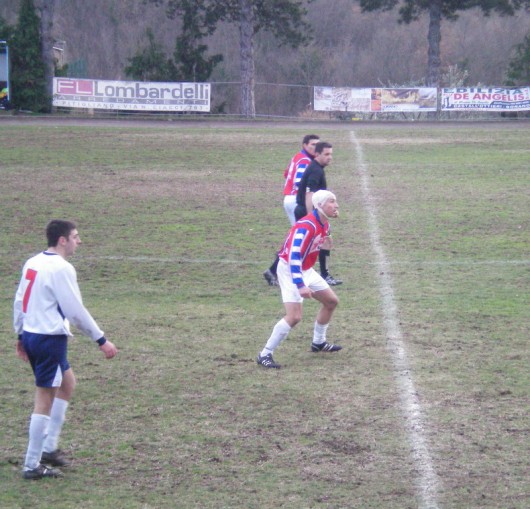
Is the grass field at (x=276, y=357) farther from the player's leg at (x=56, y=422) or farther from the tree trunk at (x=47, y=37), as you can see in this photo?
the tree trunk at (x=47, y=37)

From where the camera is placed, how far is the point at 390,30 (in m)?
79.2

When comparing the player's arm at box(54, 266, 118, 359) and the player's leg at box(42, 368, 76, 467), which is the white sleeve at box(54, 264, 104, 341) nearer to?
the player's arm at box(54, 266, 118, 359)

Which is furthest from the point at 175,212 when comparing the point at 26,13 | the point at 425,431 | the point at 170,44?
the point at 170,44

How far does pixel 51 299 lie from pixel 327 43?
77.3 m

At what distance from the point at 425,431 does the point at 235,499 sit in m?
1.78

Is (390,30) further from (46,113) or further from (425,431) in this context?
(425,431)

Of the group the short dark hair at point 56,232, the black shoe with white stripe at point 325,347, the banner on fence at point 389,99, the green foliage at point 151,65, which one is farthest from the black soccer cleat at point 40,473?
the green foliage at point 151,65

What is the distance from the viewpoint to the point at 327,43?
80688 millimetres

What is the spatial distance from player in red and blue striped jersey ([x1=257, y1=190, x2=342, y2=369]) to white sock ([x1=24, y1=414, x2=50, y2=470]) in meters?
2.86

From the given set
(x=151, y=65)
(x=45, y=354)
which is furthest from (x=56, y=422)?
(x=151, y=65)

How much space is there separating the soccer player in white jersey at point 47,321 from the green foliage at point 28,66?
38.8 m

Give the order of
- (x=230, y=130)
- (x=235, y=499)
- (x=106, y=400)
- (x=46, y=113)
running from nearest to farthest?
(x=235, y=499) < (x=106, y=400) < (x=230, y=130) < (x=46, y=113)

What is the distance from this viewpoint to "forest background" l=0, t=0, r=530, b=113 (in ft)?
227

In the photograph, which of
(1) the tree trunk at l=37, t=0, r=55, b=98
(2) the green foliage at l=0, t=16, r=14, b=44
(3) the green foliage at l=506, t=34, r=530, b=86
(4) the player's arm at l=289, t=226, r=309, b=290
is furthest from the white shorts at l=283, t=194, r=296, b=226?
(3) the green foliage at l=506, t=34, r=530, b=86
